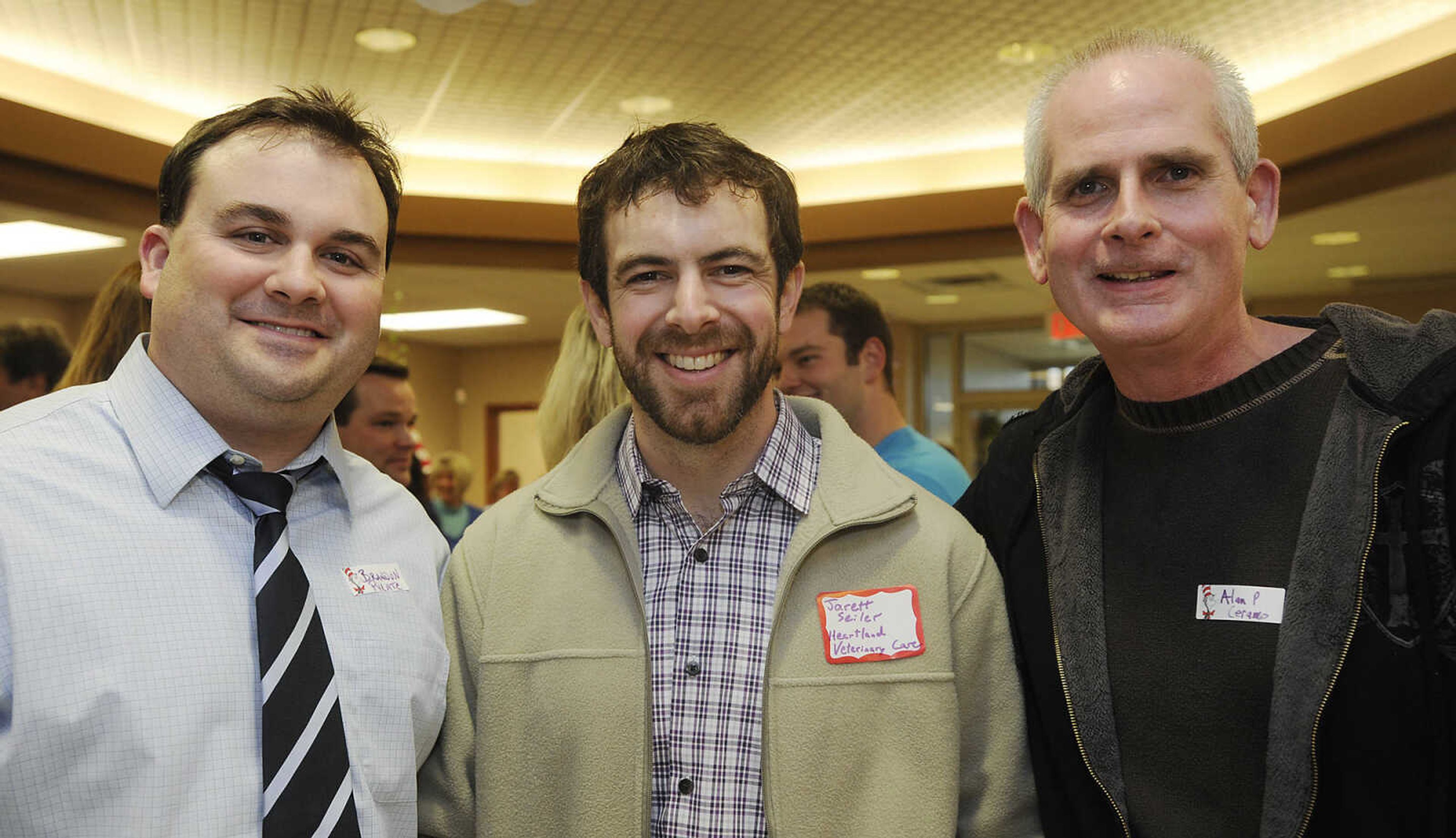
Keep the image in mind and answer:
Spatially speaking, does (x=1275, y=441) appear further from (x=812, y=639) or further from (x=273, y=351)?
(x=273, y=351)

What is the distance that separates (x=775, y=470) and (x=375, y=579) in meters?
0.64

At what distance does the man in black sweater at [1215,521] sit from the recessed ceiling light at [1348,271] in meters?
7.49

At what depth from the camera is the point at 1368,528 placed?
1456 millimetres

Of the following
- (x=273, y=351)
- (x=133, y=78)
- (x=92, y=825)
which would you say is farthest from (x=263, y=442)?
(x=133, y=78)

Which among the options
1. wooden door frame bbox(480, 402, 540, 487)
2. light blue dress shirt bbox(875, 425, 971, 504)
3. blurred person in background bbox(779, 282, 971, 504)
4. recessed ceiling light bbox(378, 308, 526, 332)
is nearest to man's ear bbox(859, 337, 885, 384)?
blurred person in background bbox(779, 282, 971, 504)

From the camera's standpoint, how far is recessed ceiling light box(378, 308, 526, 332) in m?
10.0

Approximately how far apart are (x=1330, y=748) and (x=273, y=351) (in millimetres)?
1544

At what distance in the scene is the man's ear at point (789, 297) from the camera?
1.85 metres

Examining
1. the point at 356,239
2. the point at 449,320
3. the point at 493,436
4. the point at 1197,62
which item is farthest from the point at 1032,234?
the point at 493,436

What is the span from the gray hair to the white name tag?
614 millimetres

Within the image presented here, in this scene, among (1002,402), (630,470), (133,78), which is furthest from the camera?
(1002,402)

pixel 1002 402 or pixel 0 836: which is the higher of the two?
pixel 1002 402

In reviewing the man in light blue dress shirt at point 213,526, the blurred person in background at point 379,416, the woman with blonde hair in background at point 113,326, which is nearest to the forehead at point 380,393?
the blurred person in background at point 379,416

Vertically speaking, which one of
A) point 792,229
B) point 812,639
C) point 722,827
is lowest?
point 722,827
